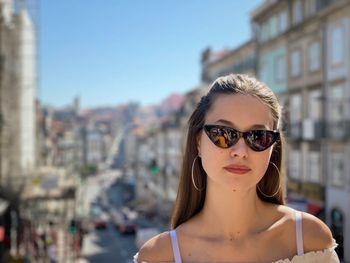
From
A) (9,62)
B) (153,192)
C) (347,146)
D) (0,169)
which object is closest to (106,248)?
(0,169)

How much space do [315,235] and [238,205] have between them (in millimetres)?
335

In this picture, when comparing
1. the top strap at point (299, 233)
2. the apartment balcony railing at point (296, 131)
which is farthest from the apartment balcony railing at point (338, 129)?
the top strap at point (299, 233)

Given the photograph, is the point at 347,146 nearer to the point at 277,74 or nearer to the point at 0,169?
the point at 277,74

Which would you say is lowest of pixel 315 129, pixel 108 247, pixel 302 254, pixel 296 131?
pixel 108 247

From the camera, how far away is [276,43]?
3008cm

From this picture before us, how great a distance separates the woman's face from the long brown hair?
0.05 metres

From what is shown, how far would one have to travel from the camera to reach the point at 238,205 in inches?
84.1

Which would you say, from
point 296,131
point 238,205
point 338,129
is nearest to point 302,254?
point 238,205

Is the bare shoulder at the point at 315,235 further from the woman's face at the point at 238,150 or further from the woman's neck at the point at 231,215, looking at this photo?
the woman's face at the point at 238,150

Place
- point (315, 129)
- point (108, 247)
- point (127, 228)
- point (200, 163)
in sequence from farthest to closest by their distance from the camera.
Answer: point (127, 228) → point (108, 247) → point (315, 129) → point (200, 163)

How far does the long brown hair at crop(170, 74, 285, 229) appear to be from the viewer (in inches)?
83.8

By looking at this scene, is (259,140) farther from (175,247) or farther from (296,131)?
(296,131)

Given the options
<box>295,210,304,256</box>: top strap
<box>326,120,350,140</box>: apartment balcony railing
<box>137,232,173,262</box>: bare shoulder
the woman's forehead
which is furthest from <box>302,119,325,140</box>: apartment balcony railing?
<box>137,232,173,262</box>: bare shoulder

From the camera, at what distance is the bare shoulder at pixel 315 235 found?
2.09 metres
